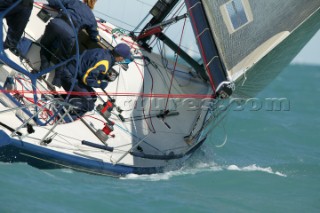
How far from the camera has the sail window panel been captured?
31.5 feet

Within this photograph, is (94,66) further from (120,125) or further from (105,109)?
(120,125)

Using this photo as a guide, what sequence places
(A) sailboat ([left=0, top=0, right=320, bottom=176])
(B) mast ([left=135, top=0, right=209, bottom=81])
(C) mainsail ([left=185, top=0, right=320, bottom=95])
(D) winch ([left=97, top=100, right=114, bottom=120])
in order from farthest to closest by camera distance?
(B) mast ([left=135, top=0, right=209, bottom=81]) → (D) winch ([left=97, top=100, right=114, bottom=120]) → (C) mainsail ([left=185, top=0, right=320, bottom=95]) → (A) sailboat ([left=0, top=0, right=320, bottom=176])

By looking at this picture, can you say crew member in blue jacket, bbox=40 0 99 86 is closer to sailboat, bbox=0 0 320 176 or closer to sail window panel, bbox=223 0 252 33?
sailboat, bbox=0 0 320 176

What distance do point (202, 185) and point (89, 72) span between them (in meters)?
1.84

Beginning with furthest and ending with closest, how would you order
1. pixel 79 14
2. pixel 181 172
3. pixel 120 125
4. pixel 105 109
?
pixel 120 125
pixel 181 172
pixel 105 109
pixel 79 14

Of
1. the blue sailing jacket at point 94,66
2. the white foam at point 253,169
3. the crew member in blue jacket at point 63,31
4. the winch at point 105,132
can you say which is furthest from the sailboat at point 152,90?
the white foam at point 253,169

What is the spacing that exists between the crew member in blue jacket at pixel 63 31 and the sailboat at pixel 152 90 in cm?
17

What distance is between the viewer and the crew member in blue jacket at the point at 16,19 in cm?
Answer: 863

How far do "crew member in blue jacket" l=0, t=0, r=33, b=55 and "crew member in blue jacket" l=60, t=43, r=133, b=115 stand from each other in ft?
2.30

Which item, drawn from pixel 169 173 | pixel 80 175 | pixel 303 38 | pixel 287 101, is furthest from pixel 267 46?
pixel 287 101

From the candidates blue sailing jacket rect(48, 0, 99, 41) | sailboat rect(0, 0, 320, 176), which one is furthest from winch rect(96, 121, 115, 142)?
blue sailing jacket rect(48, 0, 99, 41)

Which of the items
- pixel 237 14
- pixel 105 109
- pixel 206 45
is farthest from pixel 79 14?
pixel 237 14

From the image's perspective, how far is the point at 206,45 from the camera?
31.3ft

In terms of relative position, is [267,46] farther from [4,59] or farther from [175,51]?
[4,59]
